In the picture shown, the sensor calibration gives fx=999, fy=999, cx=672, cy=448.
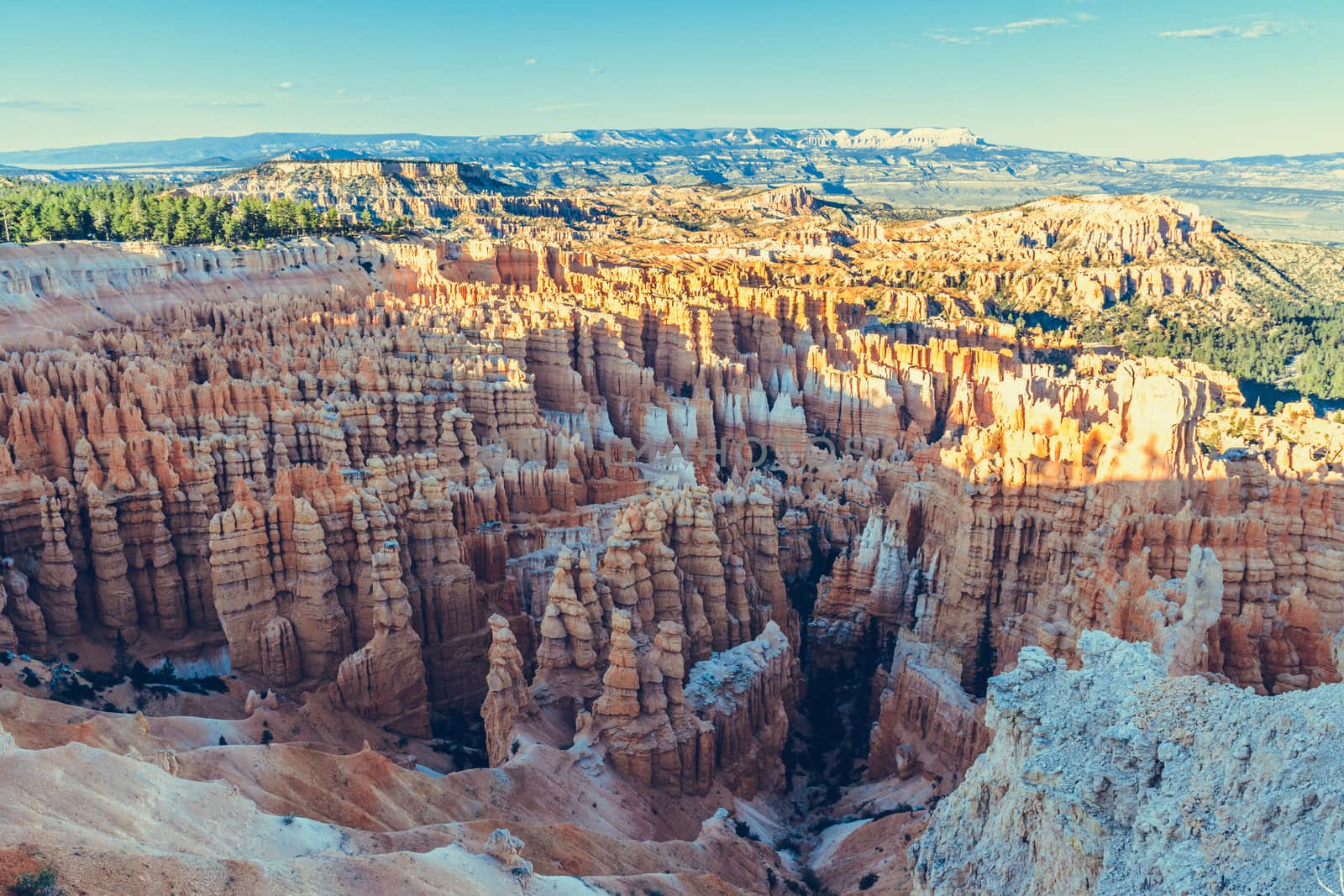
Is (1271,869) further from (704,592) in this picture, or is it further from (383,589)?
(383,589)

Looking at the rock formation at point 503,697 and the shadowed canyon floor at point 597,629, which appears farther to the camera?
the rock formation at point 503,697

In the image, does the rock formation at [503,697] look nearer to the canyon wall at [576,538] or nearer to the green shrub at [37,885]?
Result: the canyon wall at [576,538]

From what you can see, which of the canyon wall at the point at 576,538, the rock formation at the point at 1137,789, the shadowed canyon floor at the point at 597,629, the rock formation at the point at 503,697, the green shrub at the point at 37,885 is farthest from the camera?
the canyon wall at the point at 576,538

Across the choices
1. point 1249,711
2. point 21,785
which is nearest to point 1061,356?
point 1249,711

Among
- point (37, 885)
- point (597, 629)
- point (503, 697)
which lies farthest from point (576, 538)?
point (37, 885)

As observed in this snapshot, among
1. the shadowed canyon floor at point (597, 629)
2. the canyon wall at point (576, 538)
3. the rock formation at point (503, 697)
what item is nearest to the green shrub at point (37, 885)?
the shadowed canyon floor at point (597, 629)

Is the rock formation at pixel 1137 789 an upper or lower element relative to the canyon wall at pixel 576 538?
upper

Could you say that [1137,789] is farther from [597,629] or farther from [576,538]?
[576,538]

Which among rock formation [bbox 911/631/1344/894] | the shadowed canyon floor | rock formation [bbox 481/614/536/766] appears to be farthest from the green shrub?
rock formation [bbox 481/614/536/766]

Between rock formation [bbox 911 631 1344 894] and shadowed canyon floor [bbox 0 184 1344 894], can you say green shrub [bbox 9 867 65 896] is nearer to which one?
shadowed canyon floor [bbox 0 184 1344 894]
